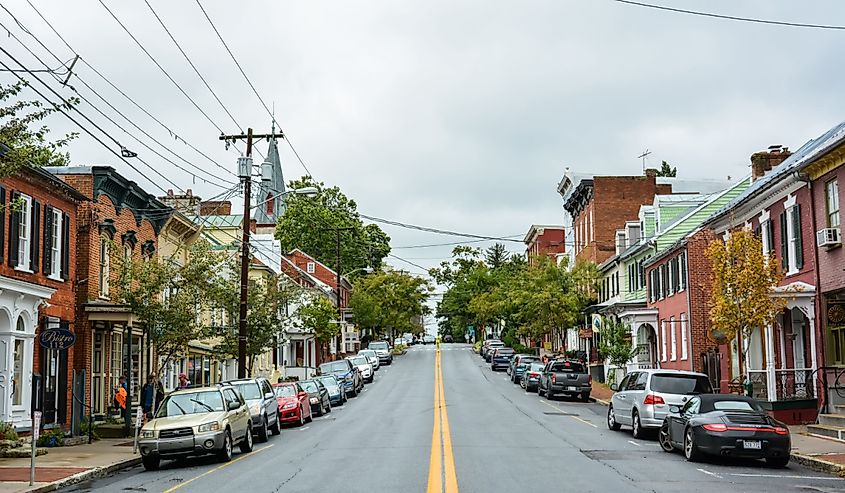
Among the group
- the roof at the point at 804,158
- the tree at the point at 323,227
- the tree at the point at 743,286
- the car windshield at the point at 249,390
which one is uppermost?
the tree at the point at 323,227

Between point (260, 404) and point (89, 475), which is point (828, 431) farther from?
point (89, 475)

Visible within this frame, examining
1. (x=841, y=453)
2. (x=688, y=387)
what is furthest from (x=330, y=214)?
(x=841, y=453)

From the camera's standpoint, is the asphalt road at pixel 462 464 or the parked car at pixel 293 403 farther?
the parked car at pixel 293 403

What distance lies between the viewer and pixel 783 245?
1219 inches

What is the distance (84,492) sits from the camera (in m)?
17.8

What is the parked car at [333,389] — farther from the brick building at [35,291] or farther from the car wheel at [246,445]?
the car wheel at [246,445]

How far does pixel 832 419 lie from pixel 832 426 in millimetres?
451

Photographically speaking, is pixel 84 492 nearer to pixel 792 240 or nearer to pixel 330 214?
pixel 792 240

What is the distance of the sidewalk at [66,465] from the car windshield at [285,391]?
329 inches

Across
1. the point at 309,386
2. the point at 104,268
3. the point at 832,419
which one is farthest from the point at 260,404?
the point at 832,419

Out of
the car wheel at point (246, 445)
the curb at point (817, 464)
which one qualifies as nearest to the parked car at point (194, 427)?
the car wheel at point (246, 445)

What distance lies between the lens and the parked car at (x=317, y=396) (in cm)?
3928

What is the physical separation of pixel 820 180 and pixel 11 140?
2089 cm

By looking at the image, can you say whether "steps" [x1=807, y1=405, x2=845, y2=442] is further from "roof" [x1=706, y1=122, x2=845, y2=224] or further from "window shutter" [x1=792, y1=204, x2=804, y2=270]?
"roof" [x1=706, y1=122, x2=845, y2=224]
